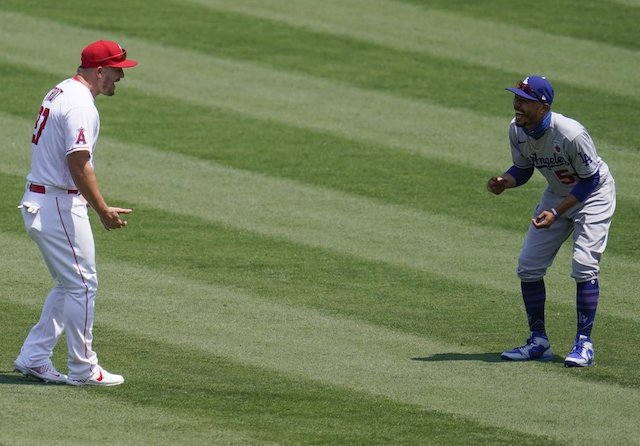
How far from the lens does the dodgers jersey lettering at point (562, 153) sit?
7664 mm

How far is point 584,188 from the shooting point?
25.3 ft

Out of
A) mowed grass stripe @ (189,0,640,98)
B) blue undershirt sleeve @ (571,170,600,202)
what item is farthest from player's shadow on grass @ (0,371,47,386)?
mowed grass stripe @ (189,0,640,98)

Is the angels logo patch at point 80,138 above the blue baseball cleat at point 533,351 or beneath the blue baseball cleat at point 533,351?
above

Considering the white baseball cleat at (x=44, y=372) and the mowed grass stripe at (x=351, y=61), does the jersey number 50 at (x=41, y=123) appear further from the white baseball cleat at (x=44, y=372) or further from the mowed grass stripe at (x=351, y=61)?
the mowed grass stripe at (x=351, y=61)

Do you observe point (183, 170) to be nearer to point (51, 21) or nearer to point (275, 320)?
point (275, 320)

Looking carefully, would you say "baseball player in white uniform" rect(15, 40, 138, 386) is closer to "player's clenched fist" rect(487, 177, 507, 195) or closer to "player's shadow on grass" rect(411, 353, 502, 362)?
"player's shadow on grass" rect(411, 353, 502, 362)

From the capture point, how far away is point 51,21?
50.3 ft

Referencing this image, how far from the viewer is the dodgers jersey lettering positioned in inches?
302

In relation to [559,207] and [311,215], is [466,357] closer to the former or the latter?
[559,207]

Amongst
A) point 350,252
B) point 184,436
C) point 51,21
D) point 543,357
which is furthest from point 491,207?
point 51,21

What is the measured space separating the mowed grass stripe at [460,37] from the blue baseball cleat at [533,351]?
689 cm

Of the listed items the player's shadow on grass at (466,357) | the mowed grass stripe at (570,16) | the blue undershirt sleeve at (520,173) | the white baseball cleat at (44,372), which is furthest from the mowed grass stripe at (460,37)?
the white baseball cleat at (44,372)

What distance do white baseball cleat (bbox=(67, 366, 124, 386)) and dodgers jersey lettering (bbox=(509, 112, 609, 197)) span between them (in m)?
2.95

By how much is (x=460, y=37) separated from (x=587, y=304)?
8.09 m
